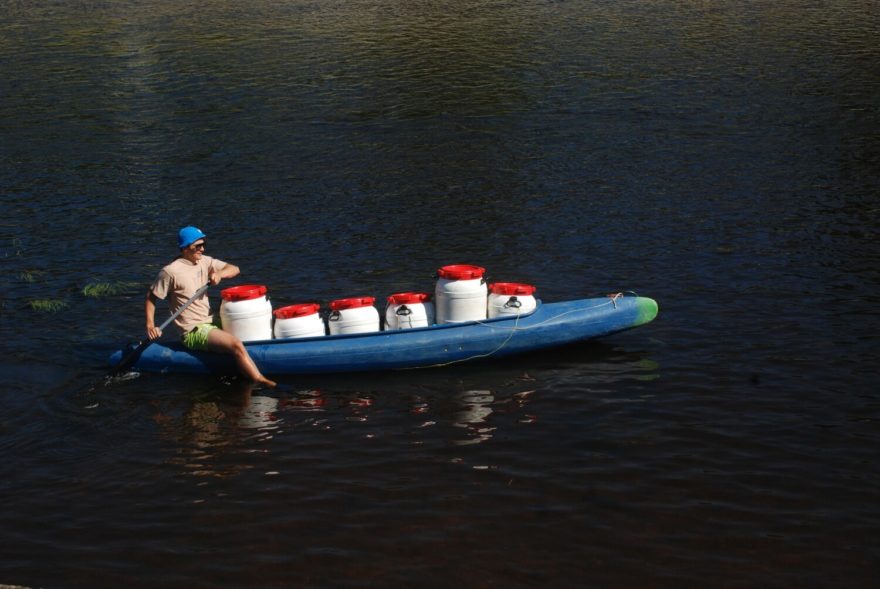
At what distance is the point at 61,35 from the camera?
42.2 meters

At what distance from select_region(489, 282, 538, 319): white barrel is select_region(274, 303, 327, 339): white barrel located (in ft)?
7.19

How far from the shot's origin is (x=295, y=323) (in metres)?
14.7

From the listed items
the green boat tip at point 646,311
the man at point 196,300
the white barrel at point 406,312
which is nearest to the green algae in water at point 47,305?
the man at point 196,300

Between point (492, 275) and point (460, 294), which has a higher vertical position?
point (492, 275)

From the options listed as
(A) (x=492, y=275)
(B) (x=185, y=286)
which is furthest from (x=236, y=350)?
(A) (x=492, y=275)

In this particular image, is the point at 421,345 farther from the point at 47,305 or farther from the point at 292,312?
the point at 47,305

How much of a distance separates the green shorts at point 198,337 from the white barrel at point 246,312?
0.22m

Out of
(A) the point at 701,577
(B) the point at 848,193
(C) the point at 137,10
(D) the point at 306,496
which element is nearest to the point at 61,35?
(C) the point at 137,10

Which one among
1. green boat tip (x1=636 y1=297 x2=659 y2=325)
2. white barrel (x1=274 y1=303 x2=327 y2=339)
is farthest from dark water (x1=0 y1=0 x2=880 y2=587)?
white barrel (x1=274 y1=303 x2=327 y2=339)

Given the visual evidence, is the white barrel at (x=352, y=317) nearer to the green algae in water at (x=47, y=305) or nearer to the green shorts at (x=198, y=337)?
the green shorts at (x=198, y=337)

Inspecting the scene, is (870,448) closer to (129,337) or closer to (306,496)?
(306,496)

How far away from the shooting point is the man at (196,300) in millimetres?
14242

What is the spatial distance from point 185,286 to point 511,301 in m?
3.96

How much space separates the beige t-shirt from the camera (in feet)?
46.8
